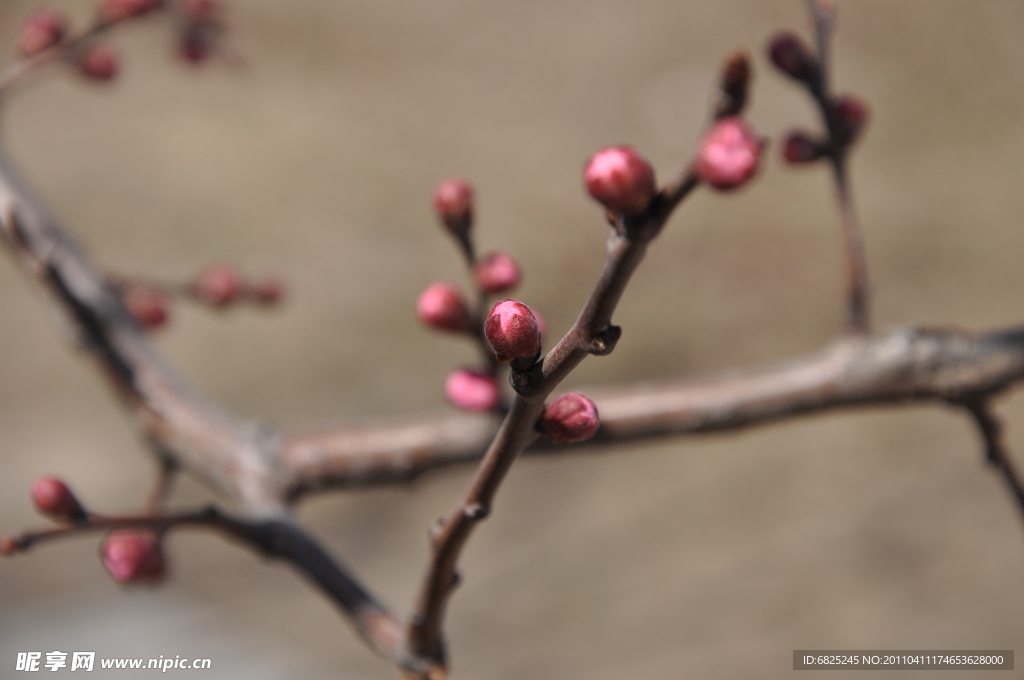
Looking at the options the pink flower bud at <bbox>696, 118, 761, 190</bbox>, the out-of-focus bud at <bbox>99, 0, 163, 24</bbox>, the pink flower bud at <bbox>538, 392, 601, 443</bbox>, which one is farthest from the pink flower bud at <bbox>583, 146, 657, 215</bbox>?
the out-of-focus bud at <bbox>99, 0, 163, 24</bbox>

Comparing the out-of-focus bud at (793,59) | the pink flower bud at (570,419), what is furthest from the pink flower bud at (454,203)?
the out-of-focus bud at (793,59)

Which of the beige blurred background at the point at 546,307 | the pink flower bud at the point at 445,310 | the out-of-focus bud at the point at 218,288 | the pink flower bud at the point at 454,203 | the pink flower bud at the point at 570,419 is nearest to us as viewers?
the pink flower bud at the point at 570,419

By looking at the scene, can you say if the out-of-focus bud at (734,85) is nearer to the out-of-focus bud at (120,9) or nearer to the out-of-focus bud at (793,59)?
the out-of-focus bud at (793,59)

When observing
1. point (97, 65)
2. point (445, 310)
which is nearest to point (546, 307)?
point (97, 65)

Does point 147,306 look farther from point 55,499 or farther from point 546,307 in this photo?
point 546,307

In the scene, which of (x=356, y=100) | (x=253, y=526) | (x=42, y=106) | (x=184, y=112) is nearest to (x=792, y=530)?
(x=253, y=526)

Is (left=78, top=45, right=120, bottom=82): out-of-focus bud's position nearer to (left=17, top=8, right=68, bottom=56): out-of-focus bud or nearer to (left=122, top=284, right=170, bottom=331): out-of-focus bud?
(left=17, top=8, right=68, bottom=56): out-of-focus bud

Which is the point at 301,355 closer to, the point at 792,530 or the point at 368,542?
the point at 368,542
